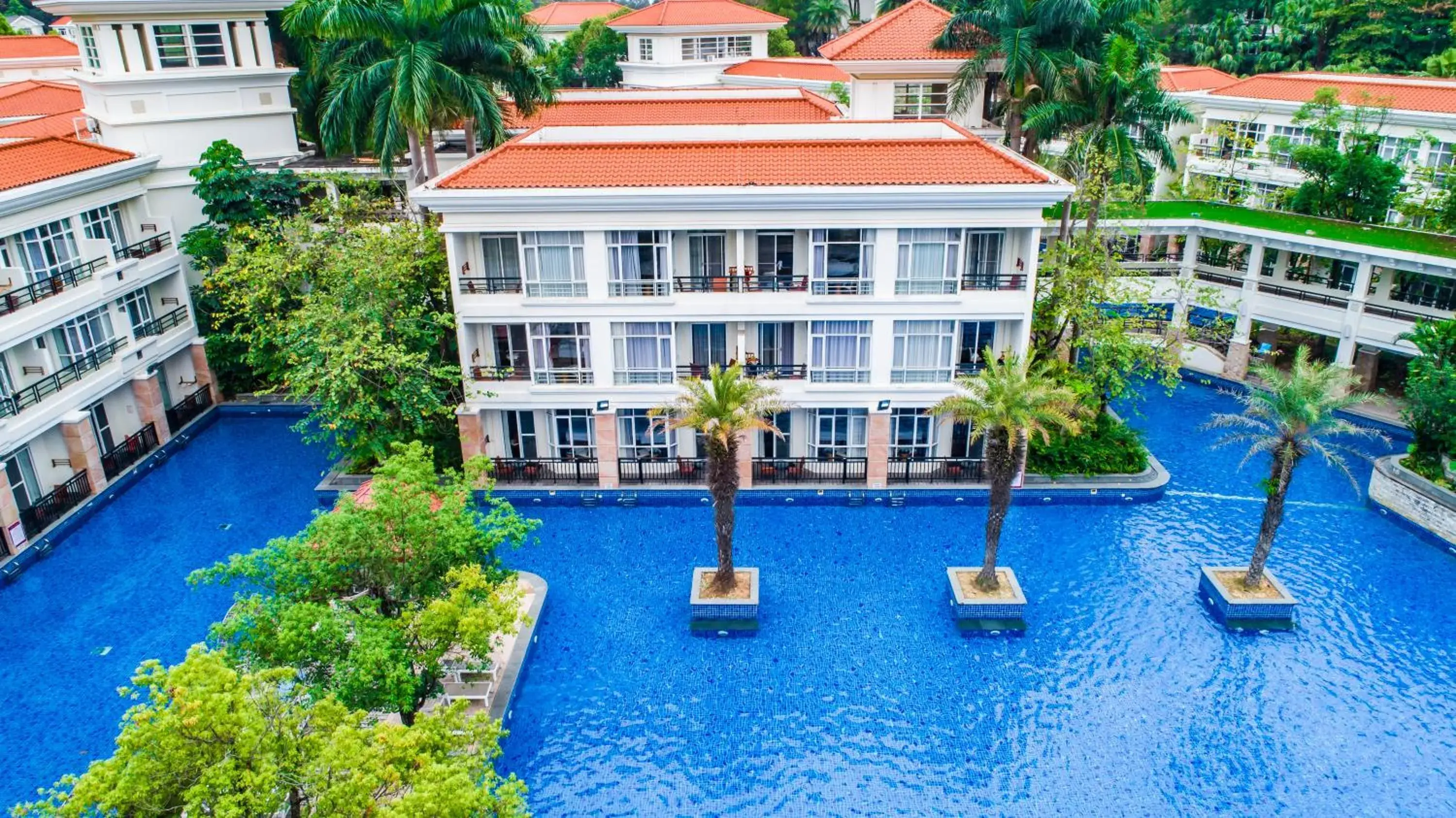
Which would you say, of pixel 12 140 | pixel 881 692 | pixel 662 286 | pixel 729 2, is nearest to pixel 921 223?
pixel 662 286

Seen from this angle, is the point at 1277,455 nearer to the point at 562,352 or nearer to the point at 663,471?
the point at 663,471

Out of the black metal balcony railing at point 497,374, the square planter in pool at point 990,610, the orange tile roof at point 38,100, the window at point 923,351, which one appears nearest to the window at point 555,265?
the black metal balcony railing at point 497,374

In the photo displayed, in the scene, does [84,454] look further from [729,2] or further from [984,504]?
[729,2]

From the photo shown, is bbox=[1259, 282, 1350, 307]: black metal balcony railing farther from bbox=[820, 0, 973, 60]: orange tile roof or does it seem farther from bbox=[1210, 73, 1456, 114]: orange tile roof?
bbox=[820, 0, 973, 60]: orange tile roof

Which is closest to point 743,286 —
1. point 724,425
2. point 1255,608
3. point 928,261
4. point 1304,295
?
point 928,261

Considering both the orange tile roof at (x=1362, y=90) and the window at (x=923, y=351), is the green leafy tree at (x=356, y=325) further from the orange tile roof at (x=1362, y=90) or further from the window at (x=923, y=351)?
the orange tile roof at (x=1362, y=90)
